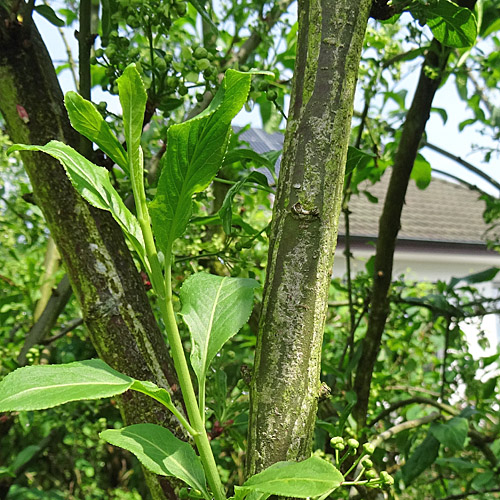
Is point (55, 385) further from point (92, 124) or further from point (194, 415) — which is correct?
point (92, 124)

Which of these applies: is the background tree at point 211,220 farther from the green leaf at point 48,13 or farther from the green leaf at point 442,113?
the green leaf at point 442,113

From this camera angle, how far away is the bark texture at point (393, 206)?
1329 millimetres

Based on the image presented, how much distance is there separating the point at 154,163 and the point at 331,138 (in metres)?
0.75

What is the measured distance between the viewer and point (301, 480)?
0.50 meters

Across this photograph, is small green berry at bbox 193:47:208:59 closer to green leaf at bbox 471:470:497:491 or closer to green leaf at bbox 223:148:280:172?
green leaf at bbox 223:148:280:172

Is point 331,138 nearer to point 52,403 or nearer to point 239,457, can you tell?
point 52,403

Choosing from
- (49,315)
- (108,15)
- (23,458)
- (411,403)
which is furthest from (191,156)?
(23,458)

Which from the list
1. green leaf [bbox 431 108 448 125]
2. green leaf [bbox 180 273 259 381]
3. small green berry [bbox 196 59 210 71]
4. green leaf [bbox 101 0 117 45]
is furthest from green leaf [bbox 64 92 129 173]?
green leaf [bbox 431 108 448 125]

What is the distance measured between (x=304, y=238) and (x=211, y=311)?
0.15m

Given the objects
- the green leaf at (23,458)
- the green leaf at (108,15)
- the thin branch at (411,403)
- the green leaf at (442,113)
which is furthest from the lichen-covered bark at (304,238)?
the green leaf at (442,113)

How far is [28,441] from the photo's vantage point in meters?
2.61

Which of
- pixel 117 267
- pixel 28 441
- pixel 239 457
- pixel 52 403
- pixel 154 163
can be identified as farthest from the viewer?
pixel 28 441

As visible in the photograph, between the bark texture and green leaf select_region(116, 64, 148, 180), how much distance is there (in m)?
0.81

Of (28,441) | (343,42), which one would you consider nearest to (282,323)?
(343,42)
